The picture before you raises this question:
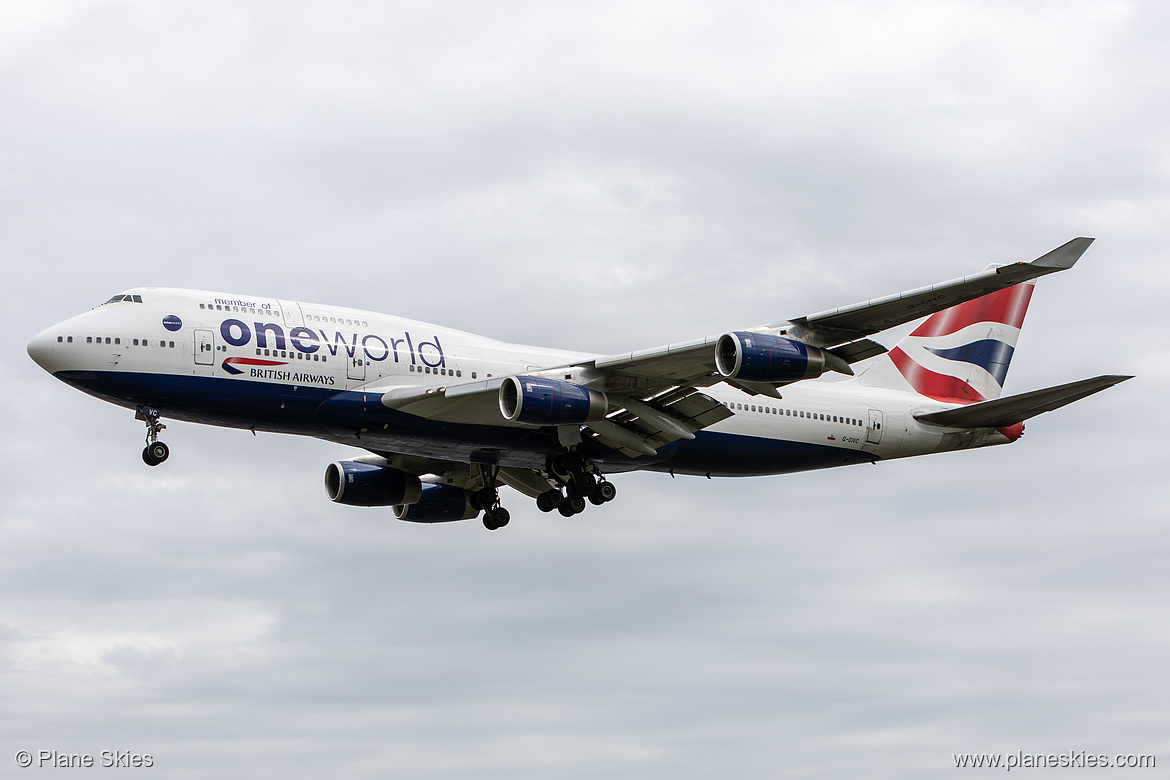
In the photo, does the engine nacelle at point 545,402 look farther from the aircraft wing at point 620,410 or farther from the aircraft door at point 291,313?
the aircraft door at point 291,313

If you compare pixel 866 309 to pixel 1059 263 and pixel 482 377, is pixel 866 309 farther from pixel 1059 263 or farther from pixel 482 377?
pixel 482 377

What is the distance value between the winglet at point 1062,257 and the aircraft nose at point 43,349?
24505mm

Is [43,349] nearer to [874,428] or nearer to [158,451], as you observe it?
[158,451]

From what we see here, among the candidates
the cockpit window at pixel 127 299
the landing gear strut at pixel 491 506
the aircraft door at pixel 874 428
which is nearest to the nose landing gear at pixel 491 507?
the landing gear strut at pixel 491 506

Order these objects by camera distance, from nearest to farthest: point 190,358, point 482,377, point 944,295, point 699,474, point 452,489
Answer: point 944,295, point 190,358, point 482,377, point 699,474, point 452,489

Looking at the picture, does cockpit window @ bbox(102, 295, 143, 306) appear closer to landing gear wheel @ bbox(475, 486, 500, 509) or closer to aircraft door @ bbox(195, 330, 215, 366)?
aircraft door @ bbox(195, 330, 215, 366)

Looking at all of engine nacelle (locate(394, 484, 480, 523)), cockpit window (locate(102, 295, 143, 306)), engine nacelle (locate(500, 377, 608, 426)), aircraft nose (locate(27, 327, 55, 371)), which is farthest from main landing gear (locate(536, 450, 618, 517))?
aircraft nose (locate(27, 327, 55, 371))

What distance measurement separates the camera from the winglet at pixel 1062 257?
28.0 m

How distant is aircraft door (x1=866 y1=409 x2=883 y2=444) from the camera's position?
42.3 metres

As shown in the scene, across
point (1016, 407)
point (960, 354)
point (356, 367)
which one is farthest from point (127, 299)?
point (960, 354)

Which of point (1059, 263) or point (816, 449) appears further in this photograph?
point (816, 449)

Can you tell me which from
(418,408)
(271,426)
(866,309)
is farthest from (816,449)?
(271,426)

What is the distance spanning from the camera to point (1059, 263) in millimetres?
28344

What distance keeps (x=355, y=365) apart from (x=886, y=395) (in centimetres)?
1875
